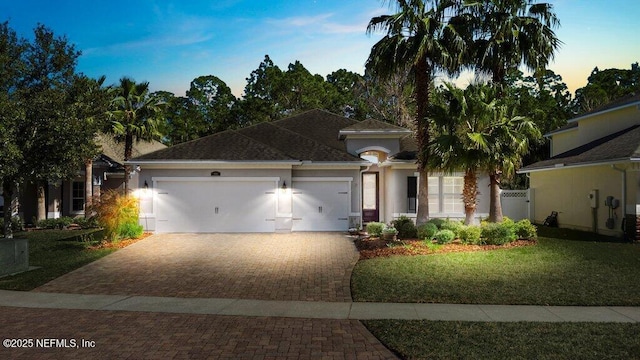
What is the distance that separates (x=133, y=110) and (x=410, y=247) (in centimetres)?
1887

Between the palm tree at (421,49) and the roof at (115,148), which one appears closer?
the palm tree at (421,49)

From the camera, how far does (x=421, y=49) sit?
15.6 m

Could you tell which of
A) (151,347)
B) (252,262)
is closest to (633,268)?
(252,262)

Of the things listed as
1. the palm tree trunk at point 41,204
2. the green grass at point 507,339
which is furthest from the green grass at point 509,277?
the palm tree trunk at point 41,204

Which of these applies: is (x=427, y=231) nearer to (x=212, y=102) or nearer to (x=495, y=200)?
(x=495, y=200)

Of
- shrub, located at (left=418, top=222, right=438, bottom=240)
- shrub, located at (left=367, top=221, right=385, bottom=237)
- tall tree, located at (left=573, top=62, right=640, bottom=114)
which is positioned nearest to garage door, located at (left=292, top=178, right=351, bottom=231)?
shrub, located at (left=367, top=221, right=385, bottom=237)

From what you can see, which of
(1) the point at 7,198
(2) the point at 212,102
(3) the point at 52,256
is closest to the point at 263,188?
(3) the point at 52,256

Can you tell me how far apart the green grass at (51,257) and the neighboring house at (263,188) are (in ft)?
11.5

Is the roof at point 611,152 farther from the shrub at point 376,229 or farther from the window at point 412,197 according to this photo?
the shrub at point 376,229

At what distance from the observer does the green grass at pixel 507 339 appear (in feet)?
18.5

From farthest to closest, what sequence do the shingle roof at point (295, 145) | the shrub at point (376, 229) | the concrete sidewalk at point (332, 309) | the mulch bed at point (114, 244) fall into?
the shingle roof at point (295, 145)
the shrub at point (376, 229)
the mulch bed at point (114, 244)
the concrete sidewalk at point (332, 309)

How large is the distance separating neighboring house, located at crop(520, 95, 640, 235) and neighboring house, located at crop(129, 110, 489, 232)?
382 centimetres

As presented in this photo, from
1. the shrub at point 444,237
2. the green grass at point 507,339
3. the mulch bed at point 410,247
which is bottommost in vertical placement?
the green grass at point 507,339

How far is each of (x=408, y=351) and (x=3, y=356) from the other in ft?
17.2
